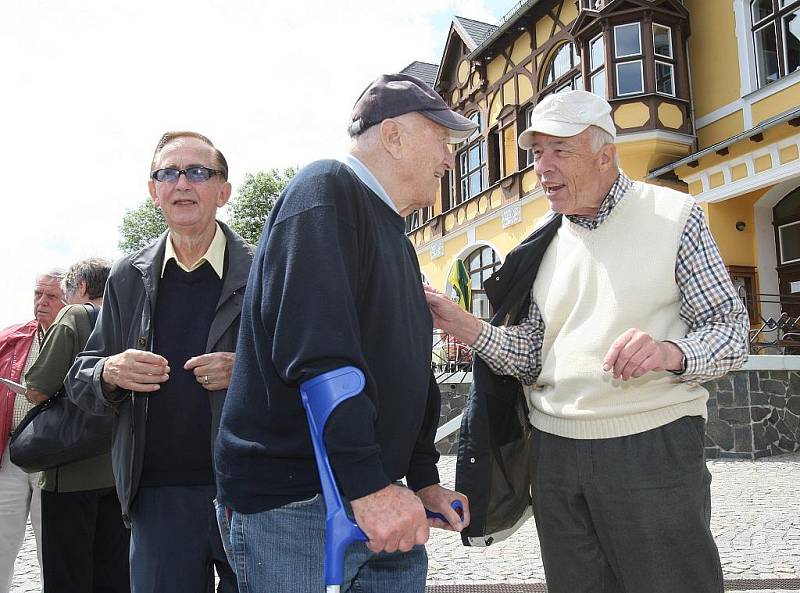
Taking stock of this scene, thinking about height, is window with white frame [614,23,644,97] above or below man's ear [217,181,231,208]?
above

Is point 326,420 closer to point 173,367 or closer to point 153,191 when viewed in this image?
point 173,367

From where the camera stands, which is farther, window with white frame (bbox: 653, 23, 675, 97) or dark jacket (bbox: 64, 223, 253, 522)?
window with white frame (bbox: 653, 23, 675, 97)

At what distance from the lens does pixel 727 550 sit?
5480mm

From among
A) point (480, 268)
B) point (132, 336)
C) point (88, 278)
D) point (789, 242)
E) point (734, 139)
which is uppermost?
point (734, 139)

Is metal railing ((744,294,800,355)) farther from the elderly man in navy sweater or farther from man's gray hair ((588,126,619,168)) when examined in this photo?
the elderly man in navy sweater

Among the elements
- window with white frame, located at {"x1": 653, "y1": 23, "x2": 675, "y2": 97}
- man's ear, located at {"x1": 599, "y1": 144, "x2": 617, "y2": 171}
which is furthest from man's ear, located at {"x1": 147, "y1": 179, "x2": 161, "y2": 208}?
window with white frame, located at {"x1": 653, "y1": 23, "x2": 675, "y2": 97}

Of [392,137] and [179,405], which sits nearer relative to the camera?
[392,137]

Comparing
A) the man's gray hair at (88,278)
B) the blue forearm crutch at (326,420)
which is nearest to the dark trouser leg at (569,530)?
the blue forearm crutch at (326,420)

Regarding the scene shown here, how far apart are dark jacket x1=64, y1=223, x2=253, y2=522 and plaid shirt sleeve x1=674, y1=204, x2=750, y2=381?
1.48 m

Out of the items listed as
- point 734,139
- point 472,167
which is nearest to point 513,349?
point 734,139

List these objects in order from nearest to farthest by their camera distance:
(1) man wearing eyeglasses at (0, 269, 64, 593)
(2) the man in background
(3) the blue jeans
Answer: (3) the blue jeans < (2) the man in background < (1) man wearing eyeglasses at (0, 269, 64, 593)

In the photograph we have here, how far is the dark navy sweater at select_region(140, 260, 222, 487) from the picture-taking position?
246 centimetres

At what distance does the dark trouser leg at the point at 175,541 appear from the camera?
2377 millimetres

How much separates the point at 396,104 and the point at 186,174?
3.69ft
